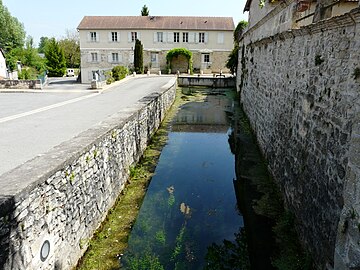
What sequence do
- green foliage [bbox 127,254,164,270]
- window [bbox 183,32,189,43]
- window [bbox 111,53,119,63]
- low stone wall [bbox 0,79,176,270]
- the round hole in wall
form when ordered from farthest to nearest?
window [bbox 111,53,119,63] → window [bbox 183,32,189,43] → green foliage [bbox 127,254,164,270] → the round hole in wall → low stone wall [bbox 0,79,176,270]

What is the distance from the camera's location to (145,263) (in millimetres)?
4891

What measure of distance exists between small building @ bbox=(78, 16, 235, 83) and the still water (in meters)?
29.6

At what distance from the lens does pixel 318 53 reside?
513cm

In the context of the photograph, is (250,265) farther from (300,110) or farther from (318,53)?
(318,53)

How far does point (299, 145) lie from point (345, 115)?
2064 mm

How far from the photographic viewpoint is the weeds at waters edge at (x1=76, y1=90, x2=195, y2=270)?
A: 4.84m

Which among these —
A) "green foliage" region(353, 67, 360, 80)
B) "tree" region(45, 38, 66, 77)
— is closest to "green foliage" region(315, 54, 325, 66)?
"green foliage" region(353, 67, 360, 80)

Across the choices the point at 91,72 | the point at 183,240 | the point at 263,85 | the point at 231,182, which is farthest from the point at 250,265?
the point at 91,72

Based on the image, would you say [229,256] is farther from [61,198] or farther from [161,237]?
[61,198]

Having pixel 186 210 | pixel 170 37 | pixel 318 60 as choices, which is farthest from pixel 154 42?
pixel 318 60

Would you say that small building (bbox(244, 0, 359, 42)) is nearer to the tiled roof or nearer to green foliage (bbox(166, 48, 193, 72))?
green foliage (bbox(166, 48, 193, 72))

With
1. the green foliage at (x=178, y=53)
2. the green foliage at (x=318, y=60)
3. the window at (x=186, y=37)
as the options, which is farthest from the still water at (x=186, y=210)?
the window at (x=186, y=37)

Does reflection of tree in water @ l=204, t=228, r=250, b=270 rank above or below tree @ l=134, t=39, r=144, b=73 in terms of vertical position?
below

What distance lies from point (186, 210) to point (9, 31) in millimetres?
59932
